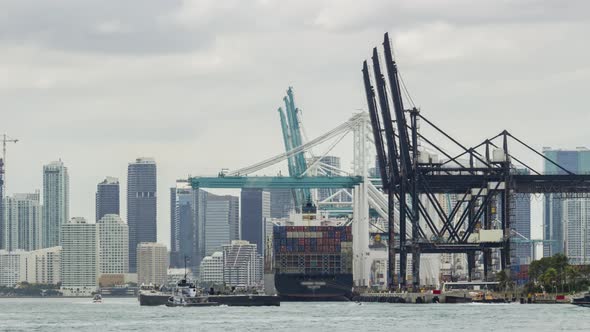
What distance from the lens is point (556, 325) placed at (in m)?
108

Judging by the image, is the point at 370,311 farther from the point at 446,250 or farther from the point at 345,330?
the point at 345,330

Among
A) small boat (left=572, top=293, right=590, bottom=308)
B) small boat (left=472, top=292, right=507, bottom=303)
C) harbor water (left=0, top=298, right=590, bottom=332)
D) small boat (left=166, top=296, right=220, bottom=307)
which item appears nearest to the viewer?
harbor water (left=0, top=298, right=590, bottom=332)

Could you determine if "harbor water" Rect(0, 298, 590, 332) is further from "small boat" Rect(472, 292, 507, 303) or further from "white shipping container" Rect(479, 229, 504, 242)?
"white shipping container" Rect(479, 229, 504, 242)

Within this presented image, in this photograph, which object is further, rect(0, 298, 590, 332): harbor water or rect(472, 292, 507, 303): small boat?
rect(472, 292, 507, 303): small boat

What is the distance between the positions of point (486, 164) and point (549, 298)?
1864cm

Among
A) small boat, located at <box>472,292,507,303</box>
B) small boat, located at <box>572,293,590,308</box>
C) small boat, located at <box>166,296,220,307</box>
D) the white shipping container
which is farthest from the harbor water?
the white shipping container

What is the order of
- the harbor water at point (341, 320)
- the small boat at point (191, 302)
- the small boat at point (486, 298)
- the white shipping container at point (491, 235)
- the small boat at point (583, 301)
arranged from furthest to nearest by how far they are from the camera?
the white shipping container at point (491, 235) < the small boat at point (486, 298) < the small boat at point (191, 302) < the small boat at point (583, 301) < the harbor water at point (341, 320)

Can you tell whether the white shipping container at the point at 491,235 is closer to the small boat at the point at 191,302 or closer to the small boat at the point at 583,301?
the small boat at the point at 191,302

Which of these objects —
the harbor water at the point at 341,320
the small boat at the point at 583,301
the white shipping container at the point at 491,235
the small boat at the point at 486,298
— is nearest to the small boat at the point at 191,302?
the harbor water at the point at 341,320

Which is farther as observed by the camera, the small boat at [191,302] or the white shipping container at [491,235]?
the white shipping container at [491,235]

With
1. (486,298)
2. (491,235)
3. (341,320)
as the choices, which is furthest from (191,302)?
(341,320)

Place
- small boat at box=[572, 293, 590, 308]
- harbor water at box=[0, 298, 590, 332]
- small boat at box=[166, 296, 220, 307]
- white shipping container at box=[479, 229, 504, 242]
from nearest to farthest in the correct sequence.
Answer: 1. harbor water at box=[0, 298, 590, 332]
2. small boat at box=[572, 293, 590, 308]
3. small boat at box=[166, 296, 220, 307]
4. white shipping container at box=[479, 229, 504, 242]

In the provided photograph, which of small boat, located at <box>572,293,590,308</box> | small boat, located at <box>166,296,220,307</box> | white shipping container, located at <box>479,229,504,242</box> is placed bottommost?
small boat, located at <box>166,296,220,307</box>

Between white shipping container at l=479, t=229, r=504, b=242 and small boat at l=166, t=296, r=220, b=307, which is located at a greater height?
white shipping container at l=479, t=229, r=504, b=242
